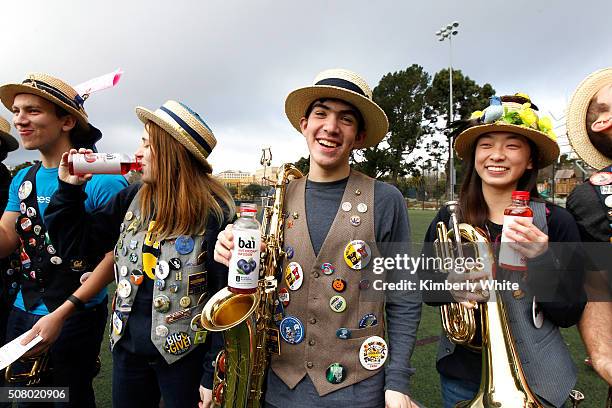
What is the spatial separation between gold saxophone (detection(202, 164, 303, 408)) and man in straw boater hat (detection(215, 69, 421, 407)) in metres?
0.06

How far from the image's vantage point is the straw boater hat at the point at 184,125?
2119 millimetres

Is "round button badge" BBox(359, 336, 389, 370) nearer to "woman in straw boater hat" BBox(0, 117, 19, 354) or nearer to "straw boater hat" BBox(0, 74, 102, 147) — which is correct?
"straw boater hat" BBox(0, 74, 102, 147)

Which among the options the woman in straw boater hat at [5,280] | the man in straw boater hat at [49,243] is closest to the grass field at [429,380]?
the woman in straw boater hat at [5,280]

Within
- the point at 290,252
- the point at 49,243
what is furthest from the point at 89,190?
the point at 290,252

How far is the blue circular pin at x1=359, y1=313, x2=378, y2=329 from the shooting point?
1.82 m

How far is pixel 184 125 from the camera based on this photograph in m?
2.16

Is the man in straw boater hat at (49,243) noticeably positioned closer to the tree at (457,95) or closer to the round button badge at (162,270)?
the round button badge at (162,270)

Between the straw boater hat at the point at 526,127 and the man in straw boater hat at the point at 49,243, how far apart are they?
8.00 ft

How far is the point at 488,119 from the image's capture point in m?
1.90

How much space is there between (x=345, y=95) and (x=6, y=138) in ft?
14.0

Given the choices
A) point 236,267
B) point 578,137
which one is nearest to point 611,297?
point 578,137

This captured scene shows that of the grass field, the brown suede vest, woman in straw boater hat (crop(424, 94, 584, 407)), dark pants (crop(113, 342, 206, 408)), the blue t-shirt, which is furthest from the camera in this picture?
the grass field

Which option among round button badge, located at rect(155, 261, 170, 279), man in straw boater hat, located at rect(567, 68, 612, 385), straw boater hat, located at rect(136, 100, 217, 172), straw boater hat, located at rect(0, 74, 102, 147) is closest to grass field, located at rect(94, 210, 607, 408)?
man in straw boater hat, located at rect(567, 68, 612, 385)

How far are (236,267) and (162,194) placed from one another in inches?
33.9
